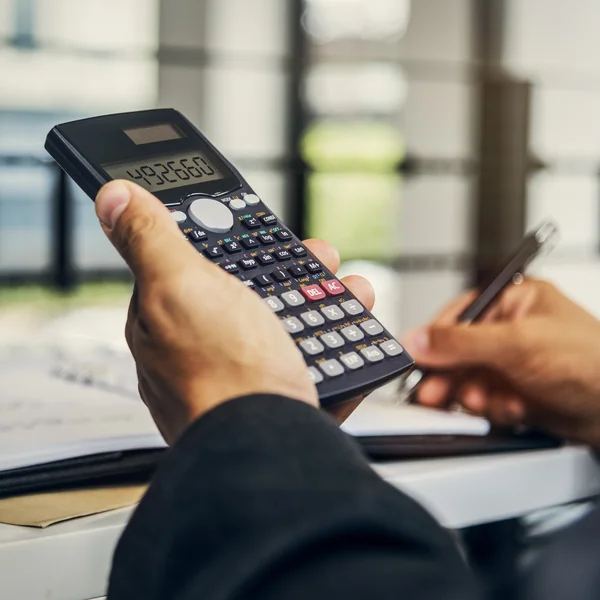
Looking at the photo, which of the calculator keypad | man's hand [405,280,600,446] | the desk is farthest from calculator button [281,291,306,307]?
man's hand [405,280,600,446]

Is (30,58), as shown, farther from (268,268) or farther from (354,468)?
(354,468)

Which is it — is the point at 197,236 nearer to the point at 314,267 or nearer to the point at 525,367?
the point at 314,267

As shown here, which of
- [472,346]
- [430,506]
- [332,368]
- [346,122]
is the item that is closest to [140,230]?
[332,368]

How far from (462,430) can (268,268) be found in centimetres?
16

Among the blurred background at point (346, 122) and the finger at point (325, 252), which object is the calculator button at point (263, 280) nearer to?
the finger at point (325, 252)

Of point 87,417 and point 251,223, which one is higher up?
point 251,223

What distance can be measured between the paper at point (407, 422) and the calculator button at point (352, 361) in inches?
3.5

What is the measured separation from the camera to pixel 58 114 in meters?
1.87

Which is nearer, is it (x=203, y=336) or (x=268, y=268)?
(x=203, y=336)

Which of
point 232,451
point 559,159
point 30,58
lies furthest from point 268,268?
point 559,159

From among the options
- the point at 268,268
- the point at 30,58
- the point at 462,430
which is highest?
the point at 30,58

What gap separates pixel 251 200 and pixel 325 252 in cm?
5

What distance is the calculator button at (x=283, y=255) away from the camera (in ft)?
1.51

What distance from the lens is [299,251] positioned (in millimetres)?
474
